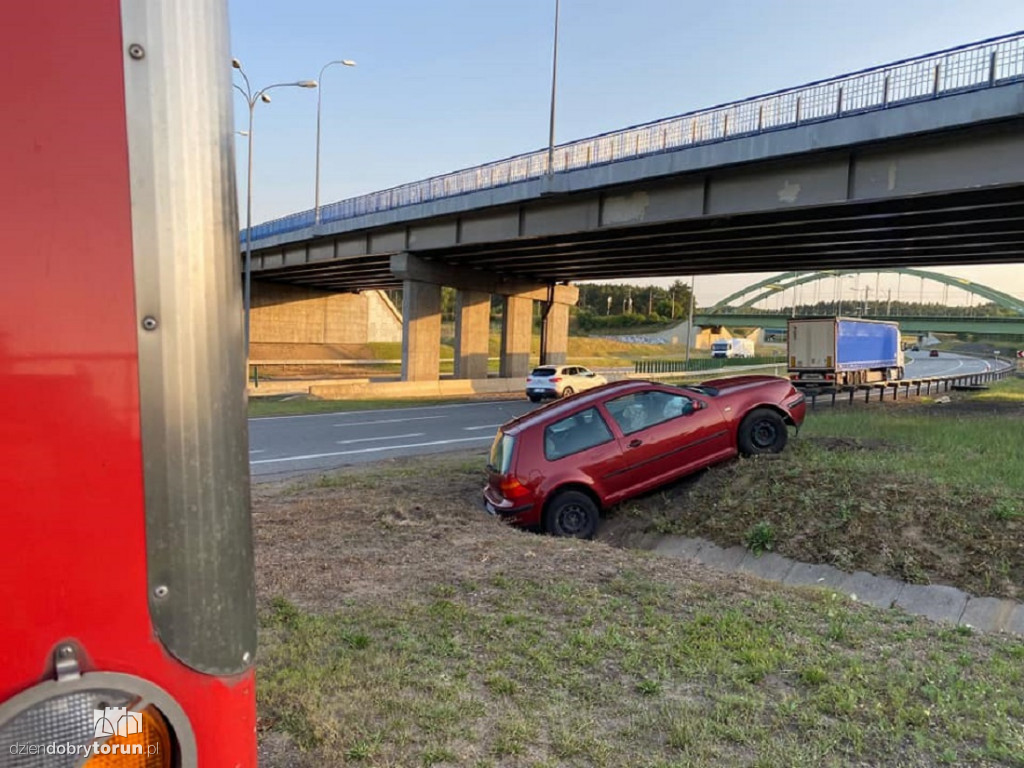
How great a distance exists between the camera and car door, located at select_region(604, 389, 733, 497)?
8.08 metres

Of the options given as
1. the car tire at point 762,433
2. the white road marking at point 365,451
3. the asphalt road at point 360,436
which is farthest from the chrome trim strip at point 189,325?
the white road marking at point 365,451

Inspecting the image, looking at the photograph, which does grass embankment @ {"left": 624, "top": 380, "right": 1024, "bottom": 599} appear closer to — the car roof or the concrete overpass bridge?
the car roof

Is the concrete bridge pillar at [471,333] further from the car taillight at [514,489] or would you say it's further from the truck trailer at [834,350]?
the car taillight at [514,489]

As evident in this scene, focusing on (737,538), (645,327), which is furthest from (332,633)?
(645,327)

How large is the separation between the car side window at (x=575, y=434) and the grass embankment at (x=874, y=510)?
1049 millimetres

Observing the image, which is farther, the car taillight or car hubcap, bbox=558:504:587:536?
car hubcap, bbox=558:504:587:536

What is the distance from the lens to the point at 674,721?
3217mm

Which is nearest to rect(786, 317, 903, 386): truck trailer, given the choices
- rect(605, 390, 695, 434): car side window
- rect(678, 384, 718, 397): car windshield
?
rect(678, 384, 718, 397): car windshield

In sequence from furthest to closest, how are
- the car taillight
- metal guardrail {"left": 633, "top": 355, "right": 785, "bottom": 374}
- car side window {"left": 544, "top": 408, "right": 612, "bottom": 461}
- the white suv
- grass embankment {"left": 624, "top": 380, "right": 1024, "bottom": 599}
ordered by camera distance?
metal guardrail {"left": 633, "top": 355, "right": 785, "bottom": 374}, the white suv, car side window {"left": 544, "top": 408, "right": 612, "bottom": 461}, the car taillight, grass embankment {"left": 624, "top": 380, "right": 1024, "bottom": 599}

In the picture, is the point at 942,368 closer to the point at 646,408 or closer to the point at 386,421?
the point at 386,421

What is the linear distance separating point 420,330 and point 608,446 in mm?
26958

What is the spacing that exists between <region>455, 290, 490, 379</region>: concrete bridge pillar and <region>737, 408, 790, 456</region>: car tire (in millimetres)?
28677

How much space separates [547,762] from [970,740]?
1.88 meters

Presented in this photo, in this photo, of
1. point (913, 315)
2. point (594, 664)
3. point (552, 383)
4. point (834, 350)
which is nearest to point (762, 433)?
point (594, 664)
